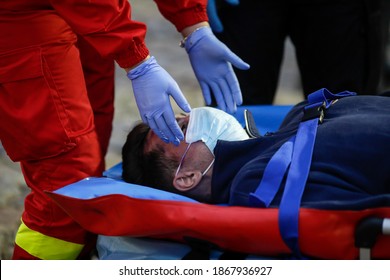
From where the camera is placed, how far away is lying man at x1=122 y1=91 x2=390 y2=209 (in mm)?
1878

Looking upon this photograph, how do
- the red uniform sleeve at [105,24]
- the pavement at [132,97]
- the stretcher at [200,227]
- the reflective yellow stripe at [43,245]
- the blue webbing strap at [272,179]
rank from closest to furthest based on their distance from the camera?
the stretcher at [200,227]
the blue webbing strap at [272,179]
the red uniform sleeve at [105,24]
the reflective yellow stripe at [43,245]
the pavement at [132,97]

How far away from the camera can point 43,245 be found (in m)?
2.22

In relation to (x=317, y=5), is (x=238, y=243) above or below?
below

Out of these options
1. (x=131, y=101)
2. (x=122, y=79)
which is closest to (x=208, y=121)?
(x=131, y=101)

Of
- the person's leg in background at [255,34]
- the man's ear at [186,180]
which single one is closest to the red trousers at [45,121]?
the man's ear at [186,180]

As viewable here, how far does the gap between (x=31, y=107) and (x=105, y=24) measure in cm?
34

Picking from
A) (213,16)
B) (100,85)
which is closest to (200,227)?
(100,85)

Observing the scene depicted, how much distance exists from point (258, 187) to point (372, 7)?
119 cm

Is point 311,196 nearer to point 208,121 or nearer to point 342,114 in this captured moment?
point 342,114

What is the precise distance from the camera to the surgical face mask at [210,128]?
7.45ft

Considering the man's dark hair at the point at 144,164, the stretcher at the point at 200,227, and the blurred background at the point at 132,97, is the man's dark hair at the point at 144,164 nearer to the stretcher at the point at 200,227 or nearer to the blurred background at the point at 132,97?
the stretcher at the point at 200,227

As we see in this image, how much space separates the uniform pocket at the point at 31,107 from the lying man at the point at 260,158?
0.32 meters

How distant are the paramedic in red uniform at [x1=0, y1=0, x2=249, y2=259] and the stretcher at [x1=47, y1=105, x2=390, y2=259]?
14cm

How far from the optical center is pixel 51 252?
87.9 inches
